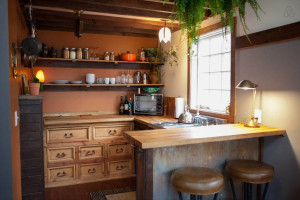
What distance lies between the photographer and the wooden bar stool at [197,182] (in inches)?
76.2

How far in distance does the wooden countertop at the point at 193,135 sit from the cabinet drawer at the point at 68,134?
1738 mm

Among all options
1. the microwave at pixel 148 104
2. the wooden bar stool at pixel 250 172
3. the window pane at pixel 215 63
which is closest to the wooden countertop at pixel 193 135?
the wooden bar stool at pixel 250 172

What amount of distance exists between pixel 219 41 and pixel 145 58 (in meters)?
1.59

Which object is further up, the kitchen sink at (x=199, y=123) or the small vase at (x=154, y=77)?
the small vase at (x=154, y=77)

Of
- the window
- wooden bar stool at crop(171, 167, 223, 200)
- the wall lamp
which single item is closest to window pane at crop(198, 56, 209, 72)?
the window

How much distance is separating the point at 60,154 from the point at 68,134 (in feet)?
1.01

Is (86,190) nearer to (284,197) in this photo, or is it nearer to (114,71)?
(114,71)


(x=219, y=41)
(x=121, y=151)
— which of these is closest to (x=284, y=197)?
(x=219, y=41)

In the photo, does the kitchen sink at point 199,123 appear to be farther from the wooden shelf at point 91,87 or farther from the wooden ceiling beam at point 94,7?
the wooden ceiling beam at point 94,7

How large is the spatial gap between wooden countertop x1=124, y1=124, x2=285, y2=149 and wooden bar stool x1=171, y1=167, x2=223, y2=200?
250 millimetres

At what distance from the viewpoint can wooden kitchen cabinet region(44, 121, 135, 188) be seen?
3730mm

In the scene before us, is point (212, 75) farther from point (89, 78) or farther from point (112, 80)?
point (89, 78)

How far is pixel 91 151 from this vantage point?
3926 millimetres

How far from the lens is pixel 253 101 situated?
8.71 ft
